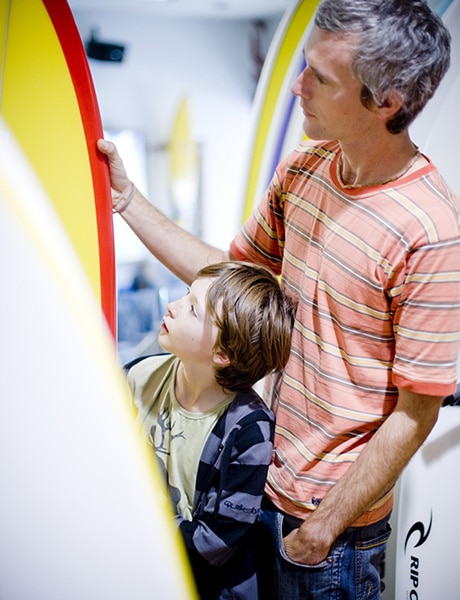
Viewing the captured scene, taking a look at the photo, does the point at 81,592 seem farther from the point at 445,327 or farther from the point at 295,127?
the point at 295,127

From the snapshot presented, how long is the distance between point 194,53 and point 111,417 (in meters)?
4.90

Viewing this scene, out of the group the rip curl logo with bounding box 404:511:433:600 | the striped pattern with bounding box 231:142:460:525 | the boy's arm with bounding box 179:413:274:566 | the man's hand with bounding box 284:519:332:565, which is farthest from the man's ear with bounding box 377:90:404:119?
the rip curl logo with bounding box 404:511:433:600

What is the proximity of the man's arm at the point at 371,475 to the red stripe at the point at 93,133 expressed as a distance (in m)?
0.49

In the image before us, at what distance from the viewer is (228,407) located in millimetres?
1226

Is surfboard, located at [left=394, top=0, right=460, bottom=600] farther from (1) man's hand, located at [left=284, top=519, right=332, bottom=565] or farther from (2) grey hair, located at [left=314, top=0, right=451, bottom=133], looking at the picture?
(2) grey hair, located at [left=314, top=0, right=451, bottom=133]

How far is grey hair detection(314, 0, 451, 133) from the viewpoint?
3.55 feet

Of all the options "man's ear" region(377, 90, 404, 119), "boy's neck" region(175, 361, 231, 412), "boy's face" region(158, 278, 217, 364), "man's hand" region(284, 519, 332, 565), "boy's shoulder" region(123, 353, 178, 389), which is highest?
"man's ear" region(377, 90, 404, 119)

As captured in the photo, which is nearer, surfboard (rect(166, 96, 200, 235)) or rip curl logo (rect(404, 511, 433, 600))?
rip curl logo (rect(404, 511, 433, 600))

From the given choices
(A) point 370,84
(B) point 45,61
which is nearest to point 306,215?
(A) point 370,84

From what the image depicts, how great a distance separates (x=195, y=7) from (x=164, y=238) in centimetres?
396

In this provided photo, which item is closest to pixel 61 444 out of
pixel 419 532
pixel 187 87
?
pixel 419 532

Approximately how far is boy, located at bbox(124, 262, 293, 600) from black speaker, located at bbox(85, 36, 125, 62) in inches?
154

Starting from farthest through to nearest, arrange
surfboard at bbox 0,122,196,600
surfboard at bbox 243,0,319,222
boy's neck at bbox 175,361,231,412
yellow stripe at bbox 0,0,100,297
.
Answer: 1. surfboard at bbox 243,0,319,222
2. boy's neck at bbox 175,361,231,412
3. yellow stripe at bbox 0,0,100,297
4. surfboard at bbox 0,122,196,600

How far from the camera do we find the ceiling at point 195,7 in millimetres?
4652
